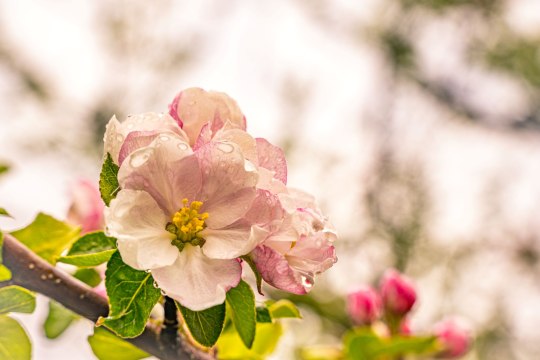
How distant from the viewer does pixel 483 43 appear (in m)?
3.24

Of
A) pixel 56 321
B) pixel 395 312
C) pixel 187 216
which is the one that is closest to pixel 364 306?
pixel 395 312

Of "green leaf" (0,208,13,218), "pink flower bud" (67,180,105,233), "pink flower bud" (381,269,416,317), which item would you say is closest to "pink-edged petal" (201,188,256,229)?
"green leaf" (0,208,13,218)

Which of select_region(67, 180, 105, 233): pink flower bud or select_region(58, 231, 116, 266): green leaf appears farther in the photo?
select_region(67, 180, 105, 233): pink flower bud

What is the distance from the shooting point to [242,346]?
2.03 ft

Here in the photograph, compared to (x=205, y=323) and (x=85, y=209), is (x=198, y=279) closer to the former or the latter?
(x=205, y=323)

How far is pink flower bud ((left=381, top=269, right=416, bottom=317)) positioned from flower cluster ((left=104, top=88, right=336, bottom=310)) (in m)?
0.56

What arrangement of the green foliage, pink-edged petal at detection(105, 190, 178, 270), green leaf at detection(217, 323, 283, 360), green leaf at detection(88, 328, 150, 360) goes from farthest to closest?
the green foliage → green leaf at detection(217, 323, 283, 360) → green leaf at detection(88, 328, 150, 360) → pink-edged petal at detection(105, 190, 178, 270)

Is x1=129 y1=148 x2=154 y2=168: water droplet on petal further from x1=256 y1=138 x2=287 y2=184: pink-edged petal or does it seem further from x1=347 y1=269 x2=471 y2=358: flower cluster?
x1=347 y1=269 x2=471 y2=358: flower cluster

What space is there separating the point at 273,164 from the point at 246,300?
0.27 feet

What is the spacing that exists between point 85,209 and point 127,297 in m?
0.36

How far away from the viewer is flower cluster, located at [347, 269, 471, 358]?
0.94 meters

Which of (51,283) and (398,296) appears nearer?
(51,283)

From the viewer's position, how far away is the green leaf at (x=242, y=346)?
1.99 feet

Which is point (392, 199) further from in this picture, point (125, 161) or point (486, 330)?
point (125, 161)
